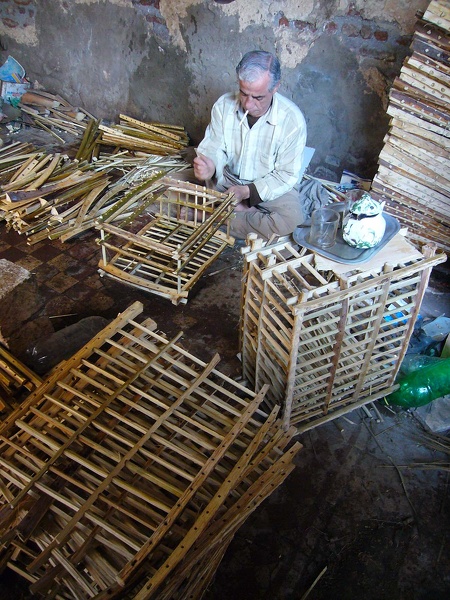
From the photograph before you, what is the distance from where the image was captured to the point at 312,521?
303 centimetres

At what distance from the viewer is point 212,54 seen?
227 inches

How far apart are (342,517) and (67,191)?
4265 millimetres

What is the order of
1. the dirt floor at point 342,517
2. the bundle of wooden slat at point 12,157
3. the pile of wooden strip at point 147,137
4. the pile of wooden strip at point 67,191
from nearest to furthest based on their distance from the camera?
1. the dirt floor at point 342,517
2. the pile of wooden strip at point 67,191
3. the bundle of wooden slat at point 12,157
4. the pile of wooden strip at point 147,137

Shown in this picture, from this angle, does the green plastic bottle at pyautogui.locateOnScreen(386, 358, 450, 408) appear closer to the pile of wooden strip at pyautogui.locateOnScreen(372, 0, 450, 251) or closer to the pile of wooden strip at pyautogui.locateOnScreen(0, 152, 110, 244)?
the pile of wooden strip at pyautogui.locateOnScreen(372, 0, 450, 251)

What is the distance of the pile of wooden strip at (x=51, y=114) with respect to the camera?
695 cm

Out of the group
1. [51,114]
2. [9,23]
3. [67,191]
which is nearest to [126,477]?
[67,191]

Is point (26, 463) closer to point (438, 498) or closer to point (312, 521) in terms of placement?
point (312, 521)

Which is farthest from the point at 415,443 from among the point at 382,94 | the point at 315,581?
the point at 382,94

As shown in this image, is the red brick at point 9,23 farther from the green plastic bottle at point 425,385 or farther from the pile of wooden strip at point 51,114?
the green plastic bottle at point 425,385

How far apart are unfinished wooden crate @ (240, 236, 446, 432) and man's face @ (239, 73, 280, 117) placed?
1828mm

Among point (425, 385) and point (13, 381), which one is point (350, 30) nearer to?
point (425, 385)

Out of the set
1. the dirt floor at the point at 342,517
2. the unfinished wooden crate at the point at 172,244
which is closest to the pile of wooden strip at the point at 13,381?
the dirt floor at the point at 342,517

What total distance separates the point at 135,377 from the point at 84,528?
837 millimetres

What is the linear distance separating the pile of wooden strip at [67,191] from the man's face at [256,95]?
1227mm
